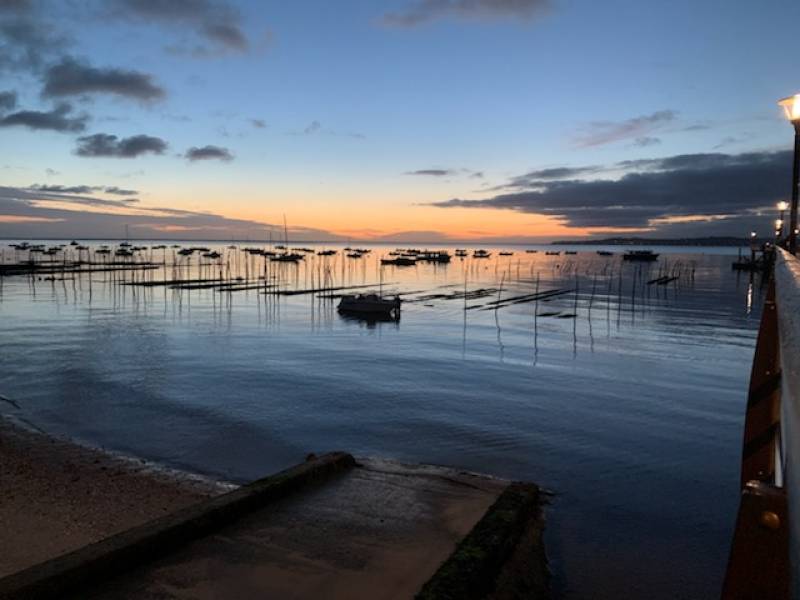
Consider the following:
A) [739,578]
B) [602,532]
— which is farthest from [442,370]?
[739,578]

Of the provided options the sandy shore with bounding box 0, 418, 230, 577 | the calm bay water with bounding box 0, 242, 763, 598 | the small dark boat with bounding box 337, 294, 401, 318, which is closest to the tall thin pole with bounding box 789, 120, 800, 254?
the calm bay water with bounding box 0, 242, 763, 598

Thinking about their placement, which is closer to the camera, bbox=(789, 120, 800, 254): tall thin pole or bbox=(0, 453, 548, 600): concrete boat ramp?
bbox=(0, 453, 548, 600): concrete boat ramp

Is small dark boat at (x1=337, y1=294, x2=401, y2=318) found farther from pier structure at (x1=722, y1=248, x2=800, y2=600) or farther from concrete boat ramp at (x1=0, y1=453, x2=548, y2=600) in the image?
pier structure at (x1=722, y1=248, x2=800, y2=600)

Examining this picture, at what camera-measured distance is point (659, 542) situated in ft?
31.8

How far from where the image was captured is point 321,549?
Answer: 22.5 ft

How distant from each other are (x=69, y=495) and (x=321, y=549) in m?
6.11

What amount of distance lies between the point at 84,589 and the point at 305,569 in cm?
222

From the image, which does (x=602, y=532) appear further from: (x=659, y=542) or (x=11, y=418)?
(x=11, y=418)

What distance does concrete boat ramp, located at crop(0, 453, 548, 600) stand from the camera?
580 centimetres

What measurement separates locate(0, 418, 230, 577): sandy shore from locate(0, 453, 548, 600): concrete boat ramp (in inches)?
111

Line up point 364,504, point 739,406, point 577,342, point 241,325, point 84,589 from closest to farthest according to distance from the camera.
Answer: point 84,589 → point 364,504 → point 739,406 → point 577,342 → point 241,325

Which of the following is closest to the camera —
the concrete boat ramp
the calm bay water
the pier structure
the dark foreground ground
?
the pier structure

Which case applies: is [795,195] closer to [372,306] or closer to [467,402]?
[467,402]

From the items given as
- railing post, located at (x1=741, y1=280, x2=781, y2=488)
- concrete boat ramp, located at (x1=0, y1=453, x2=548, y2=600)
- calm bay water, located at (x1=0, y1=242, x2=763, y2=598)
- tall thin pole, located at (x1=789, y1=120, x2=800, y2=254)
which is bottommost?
calm bay water, located at (x1=0, y1=242, x2=763, y2=598)
